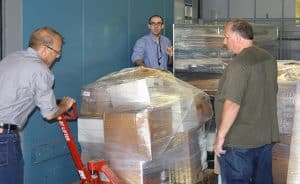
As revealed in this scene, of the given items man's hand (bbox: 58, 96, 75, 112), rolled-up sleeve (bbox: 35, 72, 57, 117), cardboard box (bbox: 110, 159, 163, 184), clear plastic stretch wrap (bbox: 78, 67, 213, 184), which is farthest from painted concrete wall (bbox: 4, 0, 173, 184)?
rolled-up sleeve (bbox: 35, 72, 57, 117)

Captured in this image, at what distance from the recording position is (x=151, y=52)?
5.36 meters

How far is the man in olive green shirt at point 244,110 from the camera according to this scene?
3029 mm

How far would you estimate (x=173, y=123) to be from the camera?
3832mm

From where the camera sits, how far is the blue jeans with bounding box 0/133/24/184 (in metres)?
2.88

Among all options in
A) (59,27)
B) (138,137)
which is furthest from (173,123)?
(59,27)

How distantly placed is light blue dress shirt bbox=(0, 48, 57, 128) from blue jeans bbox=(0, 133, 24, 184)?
4.2 inches

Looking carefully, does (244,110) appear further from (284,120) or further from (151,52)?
(151,52)

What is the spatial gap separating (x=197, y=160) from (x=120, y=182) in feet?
2.56

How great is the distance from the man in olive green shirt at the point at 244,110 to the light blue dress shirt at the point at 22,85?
1133 millimetres

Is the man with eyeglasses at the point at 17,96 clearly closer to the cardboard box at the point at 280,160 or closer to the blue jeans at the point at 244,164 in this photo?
the blue jeans at the point at 244,164

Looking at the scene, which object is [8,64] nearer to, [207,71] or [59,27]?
[59,27]

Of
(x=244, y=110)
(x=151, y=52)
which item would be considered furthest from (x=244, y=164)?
(x=151, y=52)

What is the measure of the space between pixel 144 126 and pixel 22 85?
1019mm

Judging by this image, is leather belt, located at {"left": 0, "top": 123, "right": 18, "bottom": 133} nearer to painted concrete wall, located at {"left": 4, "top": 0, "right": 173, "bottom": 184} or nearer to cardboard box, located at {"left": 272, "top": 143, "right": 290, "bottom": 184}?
painted concrete wall, located at {"left": 4, "top": 0, "right": 173, "bottom": 184}
